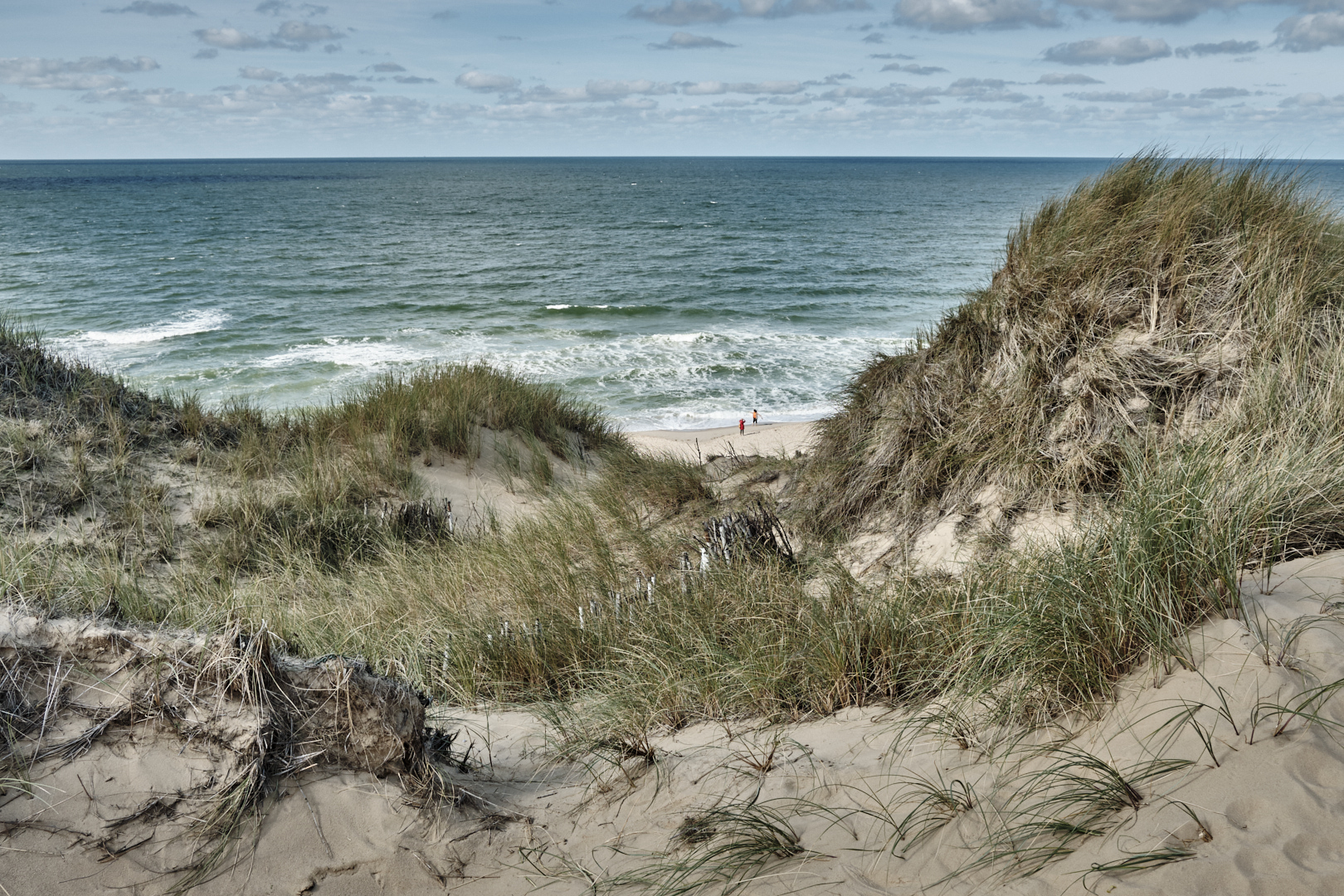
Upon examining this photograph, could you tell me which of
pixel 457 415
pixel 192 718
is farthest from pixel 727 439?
pixel 192 718

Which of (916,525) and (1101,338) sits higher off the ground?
(1101,338)

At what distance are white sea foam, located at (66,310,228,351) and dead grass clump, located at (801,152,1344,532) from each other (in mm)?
21782

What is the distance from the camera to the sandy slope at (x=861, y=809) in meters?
2.21

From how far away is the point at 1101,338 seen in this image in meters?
5.55

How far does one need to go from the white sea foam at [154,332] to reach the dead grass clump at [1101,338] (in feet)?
71.5

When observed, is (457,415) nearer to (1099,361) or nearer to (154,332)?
(1099,361)

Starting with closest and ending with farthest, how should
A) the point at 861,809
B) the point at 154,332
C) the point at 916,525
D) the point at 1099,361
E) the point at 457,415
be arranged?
the point at 861,809 → the point at 1099,361 → the point at 916,525 → the point at 457,415 → the point at 154,332

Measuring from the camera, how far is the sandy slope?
2213mm

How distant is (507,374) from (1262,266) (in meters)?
8.34

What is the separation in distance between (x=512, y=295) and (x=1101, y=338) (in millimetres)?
26005

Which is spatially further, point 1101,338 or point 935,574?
point 1101,338

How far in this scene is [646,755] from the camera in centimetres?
314

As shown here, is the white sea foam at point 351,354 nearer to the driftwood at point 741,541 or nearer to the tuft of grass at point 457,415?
the tuft of grass at point 457,415

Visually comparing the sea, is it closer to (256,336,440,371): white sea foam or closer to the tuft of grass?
(256,336,440,371): white sea foam
